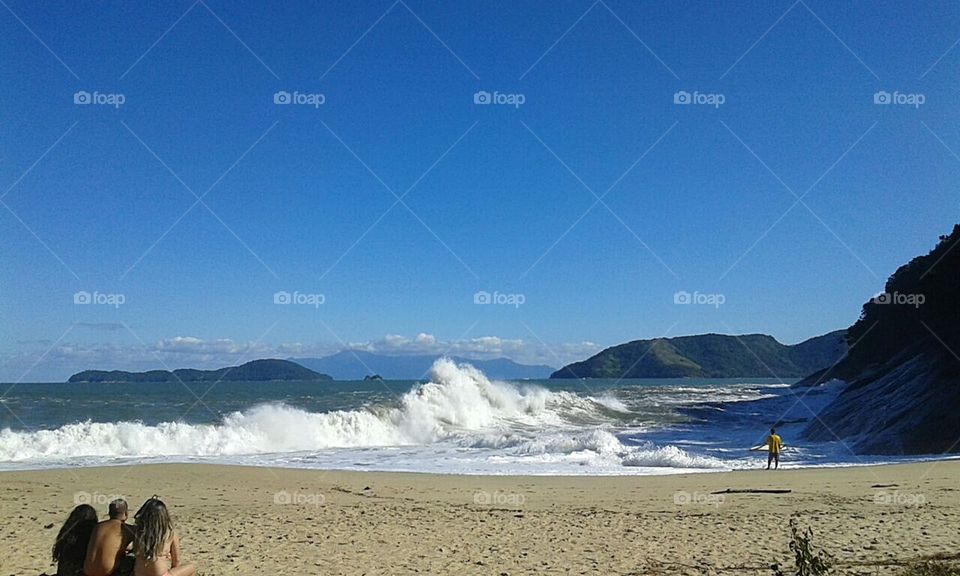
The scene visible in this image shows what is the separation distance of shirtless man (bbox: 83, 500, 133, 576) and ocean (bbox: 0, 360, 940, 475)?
14.1 metres

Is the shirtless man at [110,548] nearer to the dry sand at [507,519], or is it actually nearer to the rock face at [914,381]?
the dry sand at [507,519]

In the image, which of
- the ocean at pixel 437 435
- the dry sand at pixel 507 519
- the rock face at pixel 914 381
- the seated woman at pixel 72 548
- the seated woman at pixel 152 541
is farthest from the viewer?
the rock face at pixel 914 381

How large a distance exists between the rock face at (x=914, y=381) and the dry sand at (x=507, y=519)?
7.08m

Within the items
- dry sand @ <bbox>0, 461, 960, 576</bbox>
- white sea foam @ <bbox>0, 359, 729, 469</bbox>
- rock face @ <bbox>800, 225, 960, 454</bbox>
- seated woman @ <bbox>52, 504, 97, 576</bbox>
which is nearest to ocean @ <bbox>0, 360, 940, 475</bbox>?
white sea foam @ <bbox>0, 359, 729, 469</bbox>

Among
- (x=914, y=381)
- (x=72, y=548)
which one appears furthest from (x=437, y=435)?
(x=72, y=548)

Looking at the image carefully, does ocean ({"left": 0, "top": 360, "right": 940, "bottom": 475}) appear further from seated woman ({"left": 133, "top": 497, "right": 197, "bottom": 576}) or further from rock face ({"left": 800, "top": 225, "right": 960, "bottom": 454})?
seated woman ({"left": 133, "top": 497, "right": 197, "bottom": 576})

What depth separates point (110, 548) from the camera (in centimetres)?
601

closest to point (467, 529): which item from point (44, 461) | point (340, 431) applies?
point (44, 461)

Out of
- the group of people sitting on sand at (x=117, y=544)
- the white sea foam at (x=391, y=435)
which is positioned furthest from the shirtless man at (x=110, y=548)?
the white sea foam at (x=391, y=435)

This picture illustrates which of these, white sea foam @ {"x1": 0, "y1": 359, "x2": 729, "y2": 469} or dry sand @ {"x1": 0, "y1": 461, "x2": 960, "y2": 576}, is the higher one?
white sea foam @ {"x1": 0, "y1": 359, "x2": 729, "y2": 469}

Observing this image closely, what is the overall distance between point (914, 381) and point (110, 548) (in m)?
31.2

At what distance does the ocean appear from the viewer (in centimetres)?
2231

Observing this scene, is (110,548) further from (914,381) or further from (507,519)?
(914,381)

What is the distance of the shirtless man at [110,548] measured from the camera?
5977 mm
